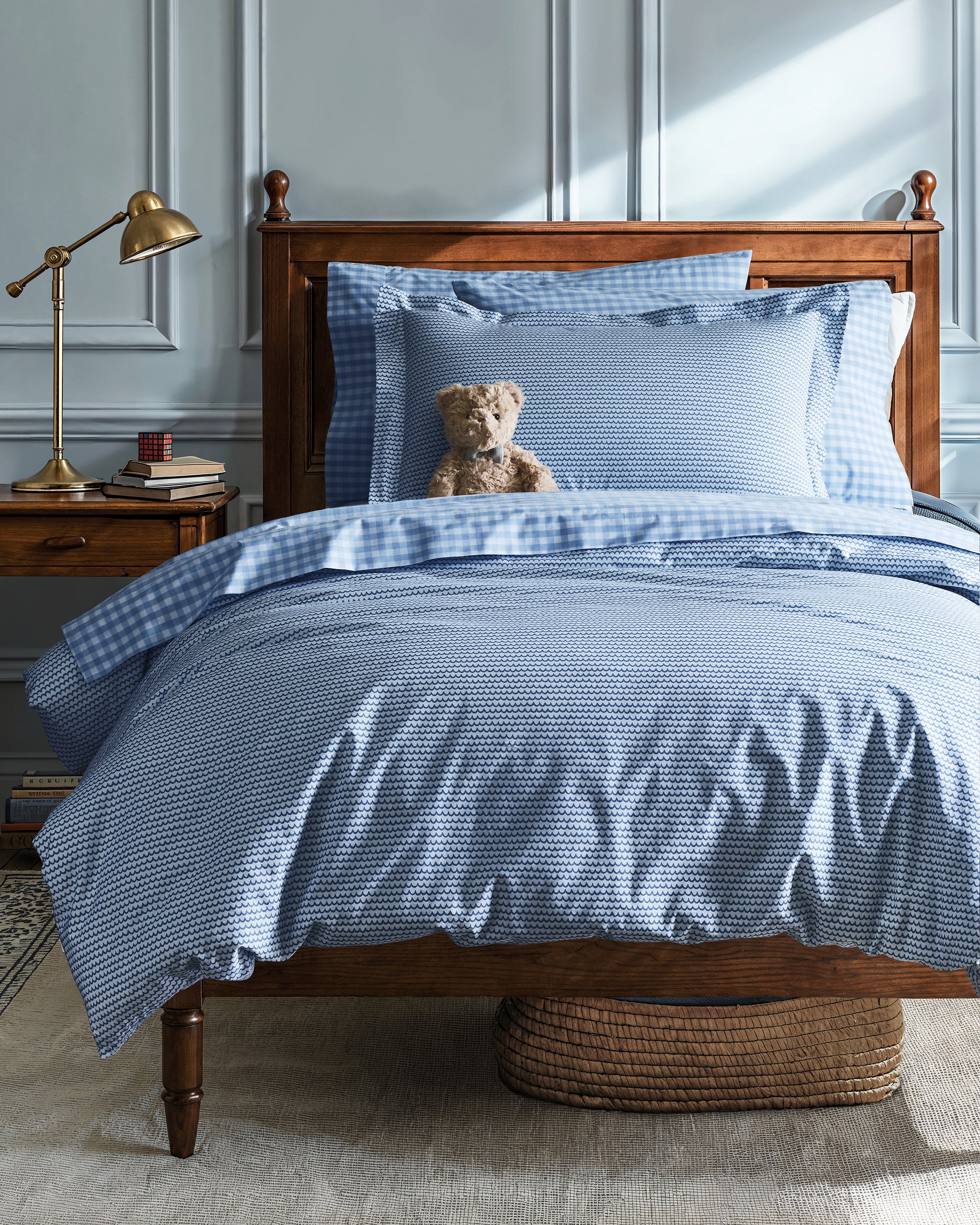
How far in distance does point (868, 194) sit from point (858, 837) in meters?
2.25

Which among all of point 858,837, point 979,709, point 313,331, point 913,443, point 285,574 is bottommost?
point 858,837

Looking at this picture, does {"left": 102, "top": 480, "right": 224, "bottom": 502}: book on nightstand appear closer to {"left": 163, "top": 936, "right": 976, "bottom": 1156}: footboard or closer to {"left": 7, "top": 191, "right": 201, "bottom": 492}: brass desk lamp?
{"left": 7, "top": 191, "right": 201, "bottom": 492}: brass desk lamp

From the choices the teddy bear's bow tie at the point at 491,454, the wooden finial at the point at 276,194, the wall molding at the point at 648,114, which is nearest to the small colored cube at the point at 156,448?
the wooden finial at the point at 276,194

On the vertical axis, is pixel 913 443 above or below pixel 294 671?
above

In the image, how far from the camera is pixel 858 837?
1196 millimetres

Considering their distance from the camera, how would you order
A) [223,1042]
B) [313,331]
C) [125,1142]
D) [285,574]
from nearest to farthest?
[125,1142] < [285,574] < [223,1042] < [313,331]

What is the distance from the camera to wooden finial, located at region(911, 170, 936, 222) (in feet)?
9.43

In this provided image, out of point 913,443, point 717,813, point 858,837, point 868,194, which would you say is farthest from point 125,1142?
point 868,194

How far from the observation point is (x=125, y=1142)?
4.81 ft

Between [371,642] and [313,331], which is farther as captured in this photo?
[313,331]

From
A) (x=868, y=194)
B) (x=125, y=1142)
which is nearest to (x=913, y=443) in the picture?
(x=868, y=194)

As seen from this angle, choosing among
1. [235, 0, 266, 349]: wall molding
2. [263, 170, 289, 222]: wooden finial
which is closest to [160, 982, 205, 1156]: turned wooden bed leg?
[235, 0, 266, 349]: wall molding

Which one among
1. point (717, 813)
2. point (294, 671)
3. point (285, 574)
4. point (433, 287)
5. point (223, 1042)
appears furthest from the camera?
point (433, 287)

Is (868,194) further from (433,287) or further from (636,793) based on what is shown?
(636,793)
